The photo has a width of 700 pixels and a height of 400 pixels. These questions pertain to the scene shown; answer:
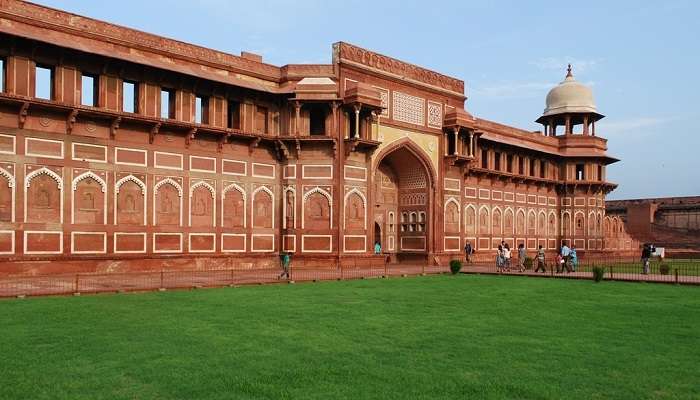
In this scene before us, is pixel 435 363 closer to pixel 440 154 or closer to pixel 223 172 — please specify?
pixel 223 172

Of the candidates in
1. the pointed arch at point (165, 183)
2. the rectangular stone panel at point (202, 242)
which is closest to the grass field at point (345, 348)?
the pointed arch at point (165, 183)

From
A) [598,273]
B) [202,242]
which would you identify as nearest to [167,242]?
[202,242]

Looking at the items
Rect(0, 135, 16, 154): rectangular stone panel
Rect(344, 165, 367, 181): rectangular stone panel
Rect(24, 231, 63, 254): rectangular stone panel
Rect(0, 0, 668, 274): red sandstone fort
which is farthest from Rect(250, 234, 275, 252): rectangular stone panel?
Rect(0, 135, 16, 154): rectangular stone panel

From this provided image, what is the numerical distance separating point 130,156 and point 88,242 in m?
3.30

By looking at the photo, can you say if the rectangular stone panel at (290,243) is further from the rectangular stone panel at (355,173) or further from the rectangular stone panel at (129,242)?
the rectangular stone panel at (129,242)

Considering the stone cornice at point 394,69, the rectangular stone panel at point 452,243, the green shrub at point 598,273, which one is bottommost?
the green shrub at point 598,273

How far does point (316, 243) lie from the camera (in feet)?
85.5

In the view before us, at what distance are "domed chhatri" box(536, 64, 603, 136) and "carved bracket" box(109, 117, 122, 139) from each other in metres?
30.6

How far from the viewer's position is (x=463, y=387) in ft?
20.6

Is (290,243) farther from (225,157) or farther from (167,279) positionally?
(167,279)

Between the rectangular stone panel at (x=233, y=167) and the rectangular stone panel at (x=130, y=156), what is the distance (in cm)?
329

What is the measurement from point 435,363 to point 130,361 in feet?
11.9

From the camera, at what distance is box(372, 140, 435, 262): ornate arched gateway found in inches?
1241

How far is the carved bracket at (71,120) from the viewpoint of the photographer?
19.8 meters
